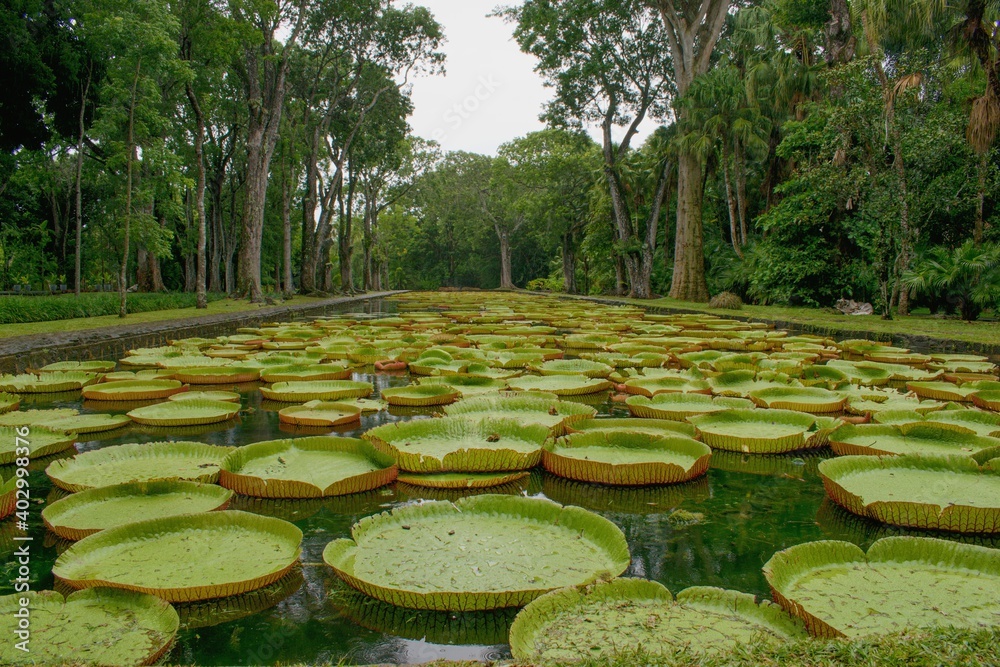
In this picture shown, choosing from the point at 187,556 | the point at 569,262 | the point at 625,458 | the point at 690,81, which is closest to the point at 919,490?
the point at 625,458

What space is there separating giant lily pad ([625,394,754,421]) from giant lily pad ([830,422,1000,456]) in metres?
0.65

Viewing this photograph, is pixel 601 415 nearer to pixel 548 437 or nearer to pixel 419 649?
pixel 548 437

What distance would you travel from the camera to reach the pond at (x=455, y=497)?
4.31 feet

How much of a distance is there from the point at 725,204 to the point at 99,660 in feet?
69.2

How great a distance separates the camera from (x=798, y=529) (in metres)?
2.00

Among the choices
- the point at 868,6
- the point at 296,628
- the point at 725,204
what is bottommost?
the point at 296,628

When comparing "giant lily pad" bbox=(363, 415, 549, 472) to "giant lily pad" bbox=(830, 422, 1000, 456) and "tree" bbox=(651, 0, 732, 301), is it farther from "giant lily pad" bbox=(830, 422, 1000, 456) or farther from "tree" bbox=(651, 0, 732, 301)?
"tree" bbox=(651, 0, 732, 301)

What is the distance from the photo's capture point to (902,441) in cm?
279

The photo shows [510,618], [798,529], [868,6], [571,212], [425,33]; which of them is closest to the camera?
[510,618]

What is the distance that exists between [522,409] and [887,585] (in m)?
2.12

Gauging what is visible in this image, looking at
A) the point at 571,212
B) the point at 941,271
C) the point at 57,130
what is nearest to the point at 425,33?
the point at 571,212

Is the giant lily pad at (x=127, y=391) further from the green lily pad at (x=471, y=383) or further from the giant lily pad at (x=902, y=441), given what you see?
the giant lily pad at (x=902, y=441)

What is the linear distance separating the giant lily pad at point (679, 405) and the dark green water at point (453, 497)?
0.59m

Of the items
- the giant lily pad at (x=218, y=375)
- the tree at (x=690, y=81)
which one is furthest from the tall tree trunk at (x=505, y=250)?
the giant lily pad at (x=218, y=375)
